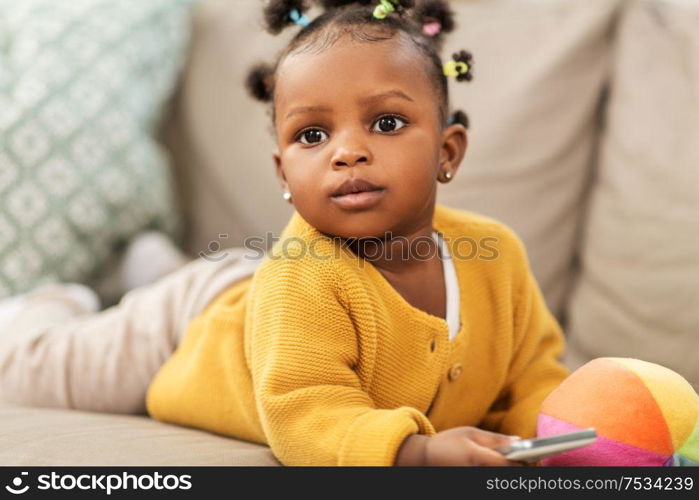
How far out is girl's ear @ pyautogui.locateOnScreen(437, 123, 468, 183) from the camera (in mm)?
966

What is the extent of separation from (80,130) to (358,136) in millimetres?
798

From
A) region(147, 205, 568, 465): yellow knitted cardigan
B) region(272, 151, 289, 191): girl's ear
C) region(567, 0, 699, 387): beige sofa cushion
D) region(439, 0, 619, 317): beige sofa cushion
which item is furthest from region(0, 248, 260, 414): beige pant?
region(567, 0, 699, 387): beige sofa cushion

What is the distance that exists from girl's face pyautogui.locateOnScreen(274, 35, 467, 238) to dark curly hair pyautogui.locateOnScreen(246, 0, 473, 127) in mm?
17

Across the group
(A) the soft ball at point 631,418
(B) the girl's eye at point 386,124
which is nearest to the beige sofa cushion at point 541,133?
(B) the girl's eye at point 386,124

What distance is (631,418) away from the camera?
0.74m

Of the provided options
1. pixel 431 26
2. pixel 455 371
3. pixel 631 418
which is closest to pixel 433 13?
pixel 431 26

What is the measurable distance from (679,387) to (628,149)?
26.0 inches

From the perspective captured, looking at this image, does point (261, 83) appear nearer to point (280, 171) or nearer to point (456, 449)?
point (280, 171)

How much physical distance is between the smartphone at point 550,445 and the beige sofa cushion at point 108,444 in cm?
30

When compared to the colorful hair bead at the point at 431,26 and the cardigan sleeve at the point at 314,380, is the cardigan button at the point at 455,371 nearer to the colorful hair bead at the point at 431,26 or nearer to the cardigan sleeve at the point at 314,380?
the cardigan sleeve at the point at 314,380

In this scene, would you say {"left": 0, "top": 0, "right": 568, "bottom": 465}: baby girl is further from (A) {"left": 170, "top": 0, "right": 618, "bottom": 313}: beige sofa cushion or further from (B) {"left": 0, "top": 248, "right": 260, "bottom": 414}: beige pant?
(A) {"left": 170, "top": 0, "right": 618, "bottom": 313}: beige sofa cushion
